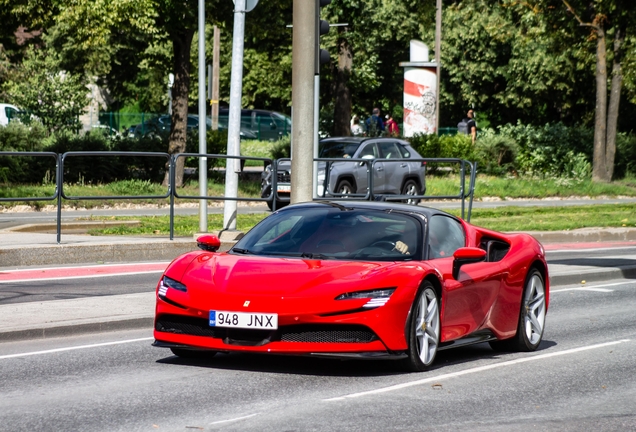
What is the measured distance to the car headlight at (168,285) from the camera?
8.44m

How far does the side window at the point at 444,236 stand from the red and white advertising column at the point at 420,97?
34.7 metres

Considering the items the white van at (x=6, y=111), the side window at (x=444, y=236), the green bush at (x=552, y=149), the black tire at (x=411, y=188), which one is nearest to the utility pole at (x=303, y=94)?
the side window at (x=444, y=236)

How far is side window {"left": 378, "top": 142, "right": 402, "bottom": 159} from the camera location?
102ft

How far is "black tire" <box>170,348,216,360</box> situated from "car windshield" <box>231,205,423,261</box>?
81 cm

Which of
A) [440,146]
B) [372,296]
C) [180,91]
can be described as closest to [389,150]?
[180,91]

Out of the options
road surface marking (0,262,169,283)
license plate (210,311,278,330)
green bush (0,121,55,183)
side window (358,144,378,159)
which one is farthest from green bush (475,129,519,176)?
license plate (210,311,278,330)

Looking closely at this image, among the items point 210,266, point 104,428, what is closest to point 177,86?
point 210,266

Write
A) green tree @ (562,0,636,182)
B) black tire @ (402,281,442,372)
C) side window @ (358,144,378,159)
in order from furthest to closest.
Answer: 1. green tree @ (562,0,636,182)
2. side window @ (358,144,378,159)
3. black tire @ (402,281,442,372)

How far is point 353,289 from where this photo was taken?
8.12 metres

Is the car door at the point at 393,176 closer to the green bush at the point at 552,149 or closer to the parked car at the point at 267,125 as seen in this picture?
the green bush at the point at 552,149

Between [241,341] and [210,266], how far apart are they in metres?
0.73

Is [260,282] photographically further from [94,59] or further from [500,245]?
[94,59]

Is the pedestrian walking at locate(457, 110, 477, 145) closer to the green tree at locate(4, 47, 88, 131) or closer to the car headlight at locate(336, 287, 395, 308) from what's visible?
the green tree at locate(4, 47, 88, 131)

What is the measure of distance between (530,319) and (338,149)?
20379 millimetres
